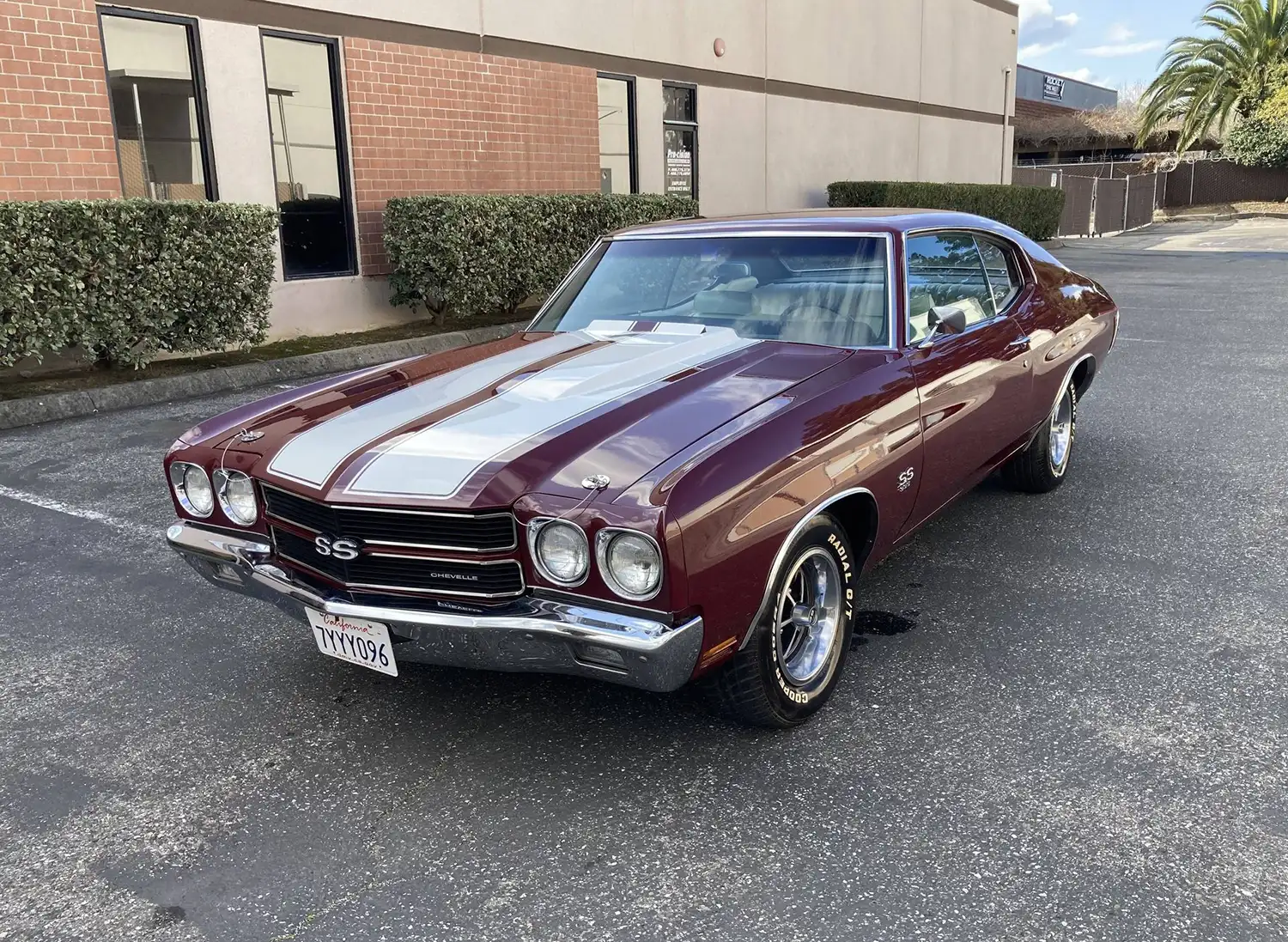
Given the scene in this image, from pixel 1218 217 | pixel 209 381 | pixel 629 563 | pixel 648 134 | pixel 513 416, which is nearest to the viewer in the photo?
pixel 629 563

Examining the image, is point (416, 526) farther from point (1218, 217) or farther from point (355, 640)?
point (1218, 217)

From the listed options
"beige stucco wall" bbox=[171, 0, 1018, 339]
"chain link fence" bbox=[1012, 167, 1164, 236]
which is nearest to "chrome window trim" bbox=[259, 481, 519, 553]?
"beige stucco wall" bbox=[171, 0, 1018, 339]

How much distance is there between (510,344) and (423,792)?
201cm

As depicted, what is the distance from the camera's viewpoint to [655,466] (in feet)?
8.94

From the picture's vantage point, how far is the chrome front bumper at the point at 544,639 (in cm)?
259

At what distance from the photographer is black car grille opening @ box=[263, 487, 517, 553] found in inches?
108

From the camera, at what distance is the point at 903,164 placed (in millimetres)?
21500

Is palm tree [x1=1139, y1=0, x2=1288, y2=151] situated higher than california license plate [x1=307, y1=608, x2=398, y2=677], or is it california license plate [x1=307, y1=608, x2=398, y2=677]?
palm tree [x1=1139, y1=0, x2=1288, y2=151]

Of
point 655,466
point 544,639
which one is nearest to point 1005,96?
point 655,466

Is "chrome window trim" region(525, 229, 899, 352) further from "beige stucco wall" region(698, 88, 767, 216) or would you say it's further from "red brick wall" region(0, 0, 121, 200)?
"beige stucco wall" region(698, 88, 767, 216)

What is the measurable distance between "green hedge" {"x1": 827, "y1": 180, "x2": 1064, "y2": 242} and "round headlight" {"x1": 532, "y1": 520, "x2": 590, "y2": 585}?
1270 centimetres

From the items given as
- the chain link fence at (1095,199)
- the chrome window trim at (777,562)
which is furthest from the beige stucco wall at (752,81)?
the chrome window trim at (777,562)

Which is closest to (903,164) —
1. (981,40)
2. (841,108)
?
(841,108)

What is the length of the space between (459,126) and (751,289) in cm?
898
